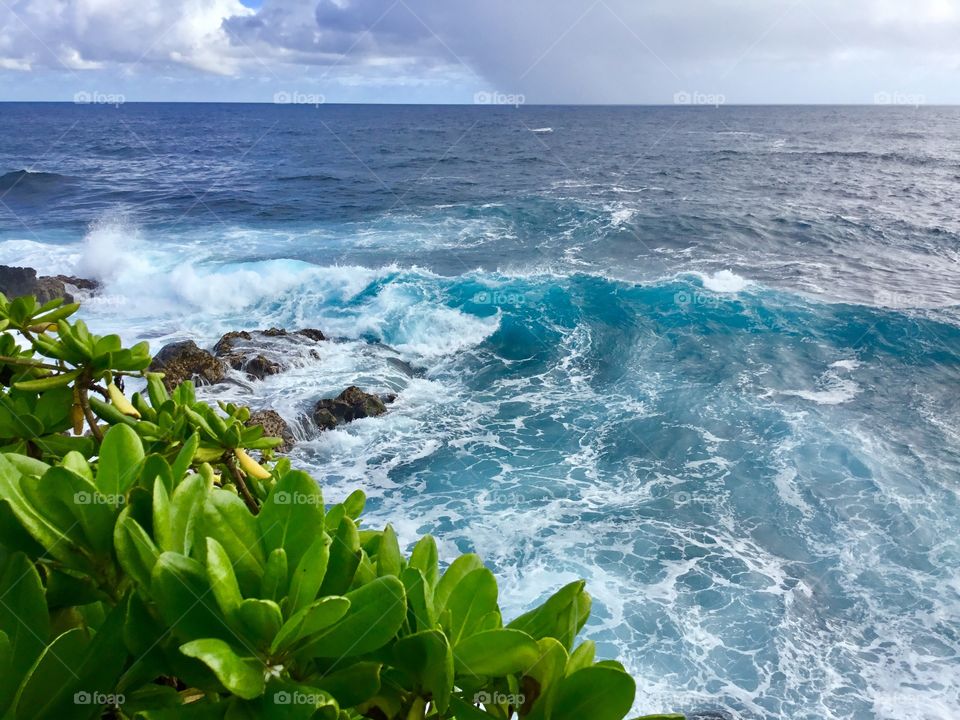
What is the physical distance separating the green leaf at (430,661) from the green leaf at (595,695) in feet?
0.65

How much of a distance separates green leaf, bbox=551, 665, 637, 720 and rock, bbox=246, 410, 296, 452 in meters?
9.61

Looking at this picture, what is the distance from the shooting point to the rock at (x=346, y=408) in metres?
11.2

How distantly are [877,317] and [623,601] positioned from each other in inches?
455

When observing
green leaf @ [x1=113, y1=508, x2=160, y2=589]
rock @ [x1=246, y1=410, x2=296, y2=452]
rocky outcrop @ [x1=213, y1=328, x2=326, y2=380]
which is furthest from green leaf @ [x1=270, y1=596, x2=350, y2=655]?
rocky outcrop @ [x1=213, y1=328, x2=326, y2=380]

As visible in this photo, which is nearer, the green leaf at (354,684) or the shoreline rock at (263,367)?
the green leaf at (354,684)

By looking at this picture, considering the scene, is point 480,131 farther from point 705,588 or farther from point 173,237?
point 705,588

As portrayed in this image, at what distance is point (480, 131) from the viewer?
232ft

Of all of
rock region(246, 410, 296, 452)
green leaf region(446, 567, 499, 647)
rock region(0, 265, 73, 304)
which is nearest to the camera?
green leaf region(446, 567, 499, 647)

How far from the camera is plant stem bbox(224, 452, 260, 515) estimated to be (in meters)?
1.83

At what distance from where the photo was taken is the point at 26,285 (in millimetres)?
16016

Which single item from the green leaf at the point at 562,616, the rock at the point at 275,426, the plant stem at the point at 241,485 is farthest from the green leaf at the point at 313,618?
the rock at the point at 275,426

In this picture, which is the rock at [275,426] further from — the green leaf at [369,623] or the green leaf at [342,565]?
the green leaf at [369,623]

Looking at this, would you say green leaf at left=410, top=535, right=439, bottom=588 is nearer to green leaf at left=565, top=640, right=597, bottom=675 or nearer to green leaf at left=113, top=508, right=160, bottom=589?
green leaf at left=565, top=640, right=597, bottom=675

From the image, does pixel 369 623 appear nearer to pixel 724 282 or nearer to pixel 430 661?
pixel 430 661
